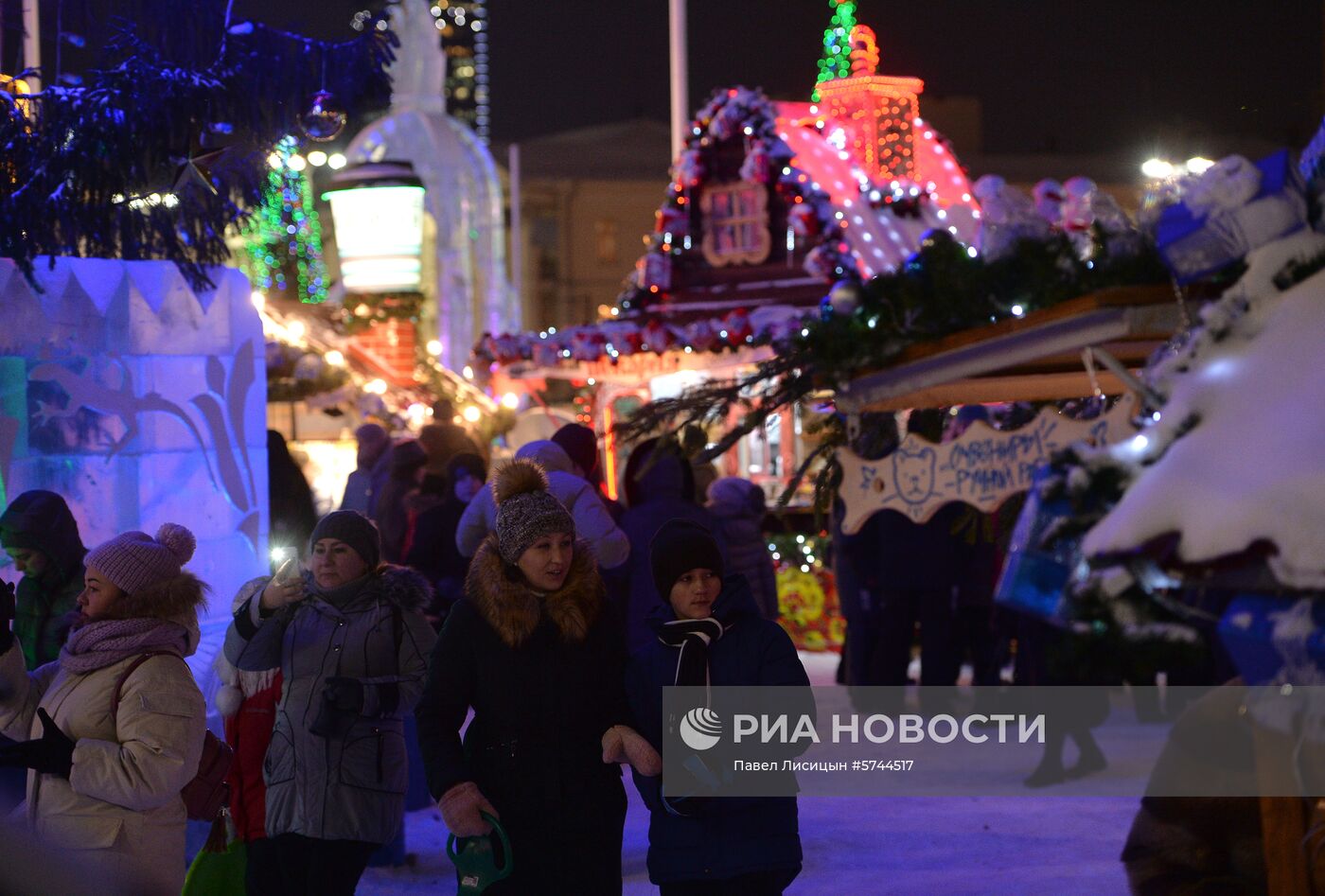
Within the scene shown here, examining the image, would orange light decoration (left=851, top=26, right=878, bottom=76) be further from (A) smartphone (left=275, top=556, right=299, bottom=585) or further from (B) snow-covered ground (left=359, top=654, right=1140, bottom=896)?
(A) smartphone (left=275, top=556, right=299, bottom=585)

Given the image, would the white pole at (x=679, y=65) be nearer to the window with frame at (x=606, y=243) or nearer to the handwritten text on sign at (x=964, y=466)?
the handwritten text on sign at (x=964, y=466)

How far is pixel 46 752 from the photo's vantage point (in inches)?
182

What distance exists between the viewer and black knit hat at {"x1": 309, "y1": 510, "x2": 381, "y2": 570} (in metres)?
5.61

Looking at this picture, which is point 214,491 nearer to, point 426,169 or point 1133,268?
point 1133,268

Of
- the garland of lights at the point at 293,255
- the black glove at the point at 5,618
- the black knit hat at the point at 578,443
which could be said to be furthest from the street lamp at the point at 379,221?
the black glove at the point at 5,618

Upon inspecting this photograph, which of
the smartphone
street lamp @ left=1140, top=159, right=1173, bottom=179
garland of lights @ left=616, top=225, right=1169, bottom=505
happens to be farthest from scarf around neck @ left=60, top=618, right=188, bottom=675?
street lamp @ left=1140, top=159, right=1173, bottom=179

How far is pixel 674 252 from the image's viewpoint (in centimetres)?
1792

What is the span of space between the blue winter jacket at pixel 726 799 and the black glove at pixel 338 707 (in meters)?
0.95

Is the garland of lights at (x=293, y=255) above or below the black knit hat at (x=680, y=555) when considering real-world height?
above

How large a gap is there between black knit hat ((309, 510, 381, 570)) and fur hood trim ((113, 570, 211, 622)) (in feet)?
2.14

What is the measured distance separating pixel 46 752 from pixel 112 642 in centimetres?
33

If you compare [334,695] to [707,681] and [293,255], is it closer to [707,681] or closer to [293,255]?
[707,681]

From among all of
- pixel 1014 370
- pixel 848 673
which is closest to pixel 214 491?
pixel 1014 370

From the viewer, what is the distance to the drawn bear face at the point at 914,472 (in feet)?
21.7
